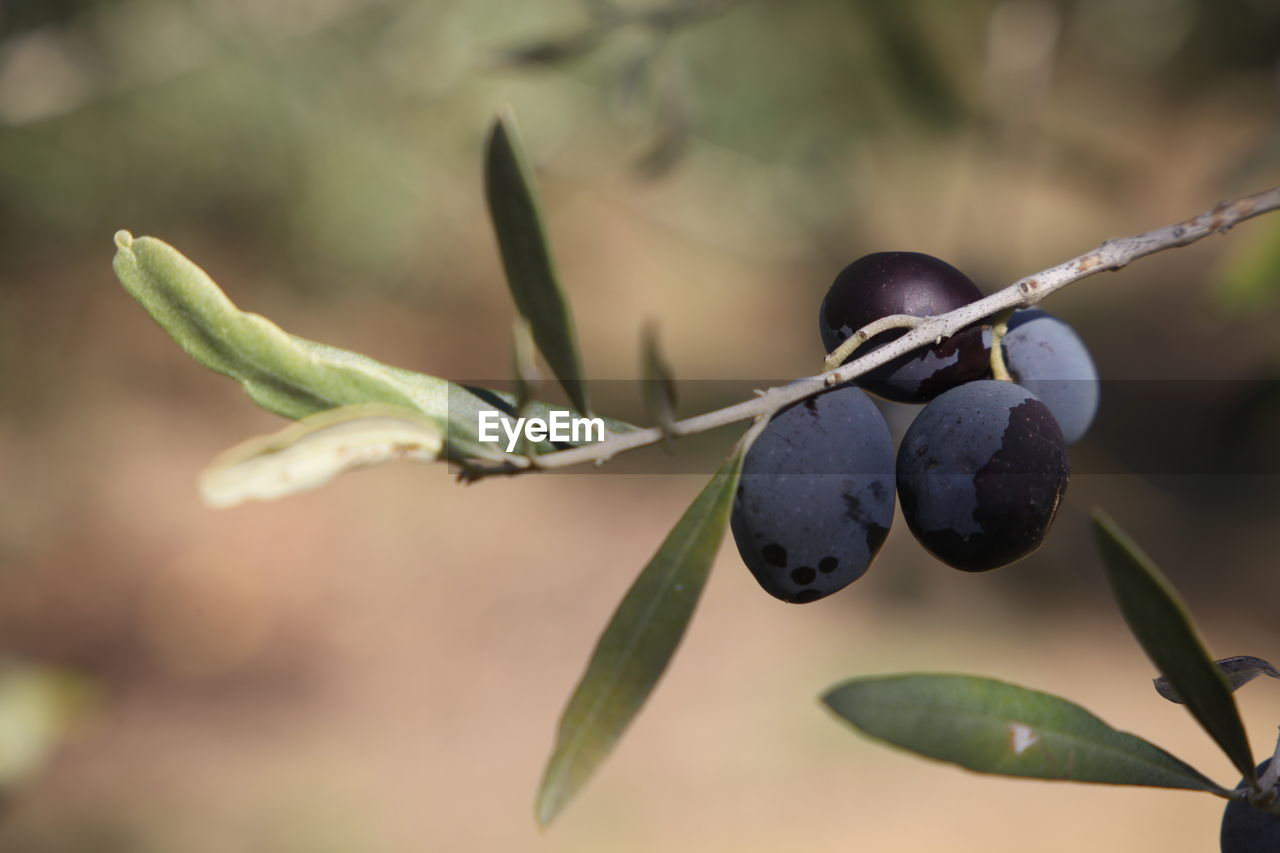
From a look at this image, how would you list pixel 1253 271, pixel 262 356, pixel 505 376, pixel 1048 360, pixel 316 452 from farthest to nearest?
1. pixel 505 376
2. pixel 1253 271
3. pixel 1048 360
4. pixel 262 356
5. pixel 316 452

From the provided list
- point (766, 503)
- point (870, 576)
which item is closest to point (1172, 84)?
point (870, 576)

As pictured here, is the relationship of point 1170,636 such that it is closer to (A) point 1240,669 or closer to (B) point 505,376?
(A) point 1240,669

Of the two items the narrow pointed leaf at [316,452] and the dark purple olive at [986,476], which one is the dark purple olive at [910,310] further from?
the narrow pointed leaf at [316,452]

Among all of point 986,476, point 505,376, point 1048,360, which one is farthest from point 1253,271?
point 505,376

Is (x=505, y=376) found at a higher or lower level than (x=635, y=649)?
higher

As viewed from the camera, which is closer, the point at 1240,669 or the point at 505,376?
the point at 1240,669

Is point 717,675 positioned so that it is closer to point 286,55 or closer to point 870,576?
point 870,576

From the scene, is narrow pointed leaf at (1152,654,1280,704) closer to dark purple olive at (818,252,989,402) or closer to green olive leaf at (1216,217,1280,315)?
dark purple olive at (818,252,989,402)
